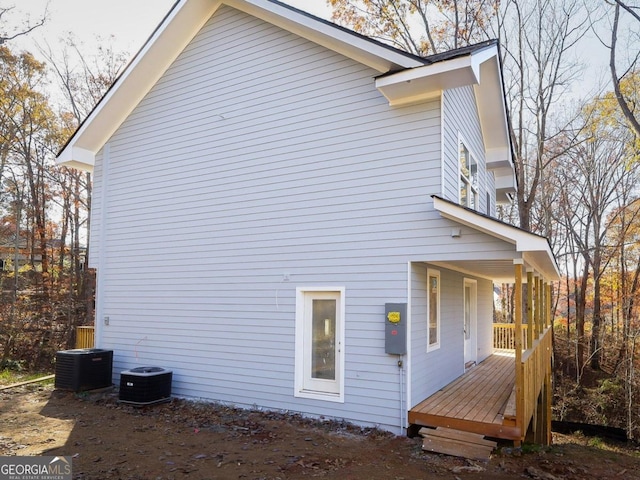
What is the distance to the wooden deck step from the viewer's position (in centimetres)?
571

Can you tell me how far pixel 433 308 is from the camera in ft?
26.5

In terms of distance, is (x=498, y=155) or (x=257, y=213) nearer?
(x=257, y=213)

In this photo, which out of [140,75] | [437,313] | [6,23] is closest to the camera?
[437,313]

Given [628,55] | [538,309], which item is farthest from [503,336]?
[628,55]

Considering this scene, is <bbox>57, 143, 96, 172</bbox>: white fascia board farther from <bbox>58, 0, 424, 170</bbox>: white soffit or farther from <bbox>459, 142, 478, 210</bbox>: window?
<bbox>459, 142, 478, 210</bbox>: window

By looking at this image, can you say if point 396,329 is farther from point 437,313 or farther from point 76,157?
point 76,157

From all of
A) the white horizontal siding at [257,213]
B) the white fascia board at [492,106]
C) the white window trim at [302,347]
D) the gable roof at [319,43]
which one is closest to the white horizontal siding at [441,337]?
the white horizontal siding at [257,213]

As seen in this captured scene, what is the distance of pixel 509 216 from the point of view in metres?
24.4

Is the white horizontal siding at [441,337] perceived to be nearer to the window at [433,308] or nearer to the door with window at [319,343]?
the window at [433,308]

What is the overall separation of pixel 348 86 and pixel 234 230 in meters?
3.31

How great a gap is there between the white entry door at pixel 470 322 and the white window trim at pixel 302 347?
15.4 feet

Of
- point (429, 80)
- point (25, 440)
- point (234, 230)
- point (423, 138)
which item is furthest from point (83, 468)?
point (429, 80)

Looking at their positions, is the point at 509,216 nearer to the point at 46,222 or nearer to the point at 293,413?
the point at 293,413

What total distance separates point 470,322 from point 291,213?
19.9 ft
